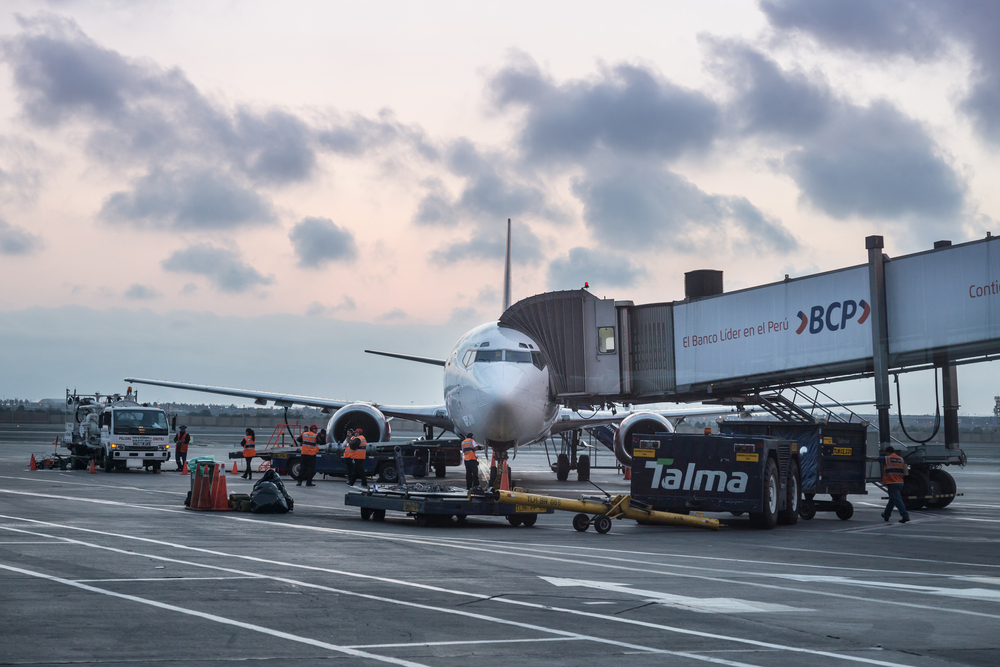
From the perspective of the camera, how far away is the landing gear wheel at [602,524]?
16.4 meters

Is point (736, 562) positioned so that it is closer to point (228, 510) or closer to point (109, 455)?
point (228, 510)

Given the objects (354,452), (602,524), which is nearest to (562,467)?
(354,452)

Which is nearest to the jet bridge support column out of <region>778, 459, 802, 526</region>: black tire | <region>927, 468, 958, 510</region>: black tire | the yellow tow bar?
<region>927, 468, 958, 510</region>: black tire

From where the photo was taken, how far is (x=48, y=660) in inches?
243

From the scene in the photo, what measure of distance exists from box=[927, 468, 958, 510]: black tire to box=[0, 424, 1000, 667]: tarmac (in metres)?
7.55

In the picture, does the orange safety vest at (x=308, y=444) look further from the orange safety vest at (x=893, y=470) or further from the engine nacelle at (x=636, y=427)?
the orange safety vest at (x=893, y=470)

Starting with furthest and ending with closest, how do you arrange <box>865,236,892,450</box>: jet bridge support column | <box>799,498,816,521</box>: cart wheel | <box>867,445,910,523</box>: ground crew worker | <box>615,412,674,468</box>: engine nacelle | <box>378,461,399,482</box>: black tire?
<box>615,412,674,468</box>: engine nacelle < <box>378,461,399,482</box>: black tire < <box>865,236,892,450</box>: jet bridge support column < <box>799,498,816,521</box>: cart wheel < <box>867,445,910,523</box>: ground crew worker

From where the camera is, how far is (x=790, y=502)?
19094mm

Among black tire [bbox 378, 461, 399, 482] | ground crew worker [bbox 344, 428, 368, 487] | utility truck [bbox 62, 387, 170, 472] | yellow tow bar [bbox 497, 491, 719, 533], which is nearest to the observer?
yellow tow bar [bbox 497, 491, 719, 533]

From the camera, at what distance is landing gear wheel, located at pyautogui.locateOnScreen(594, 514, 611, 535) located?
16391mm

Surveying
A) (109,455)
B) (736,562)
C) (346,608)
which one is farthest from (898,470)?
(109,455)

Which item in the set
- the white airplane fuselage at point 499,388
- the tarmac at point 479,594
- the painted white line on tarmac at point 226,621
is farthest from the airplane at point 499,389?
the painted white line on tarmac at point 226,621

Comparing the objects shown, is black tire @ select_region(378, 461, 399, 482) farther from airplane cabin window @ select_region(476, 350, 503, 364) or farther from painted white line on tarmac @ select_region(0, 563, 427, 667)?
painted white line on tarmac @ select_region(0, 563, 427, 667)

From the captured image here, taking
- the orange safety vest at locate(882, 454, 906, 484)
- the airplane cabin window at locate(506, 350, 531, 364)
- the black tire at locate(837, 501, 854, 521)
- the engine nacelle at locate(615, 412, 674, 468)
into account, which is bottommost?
the black tire at locate(837, 501, 854, 521)
